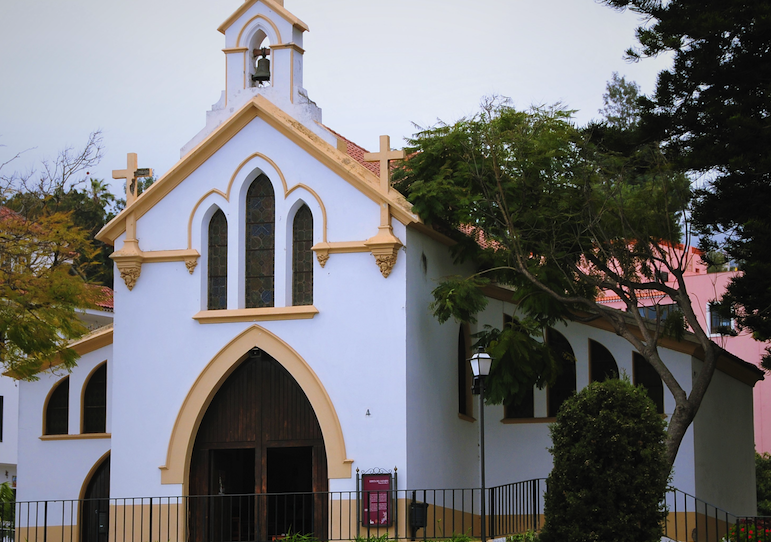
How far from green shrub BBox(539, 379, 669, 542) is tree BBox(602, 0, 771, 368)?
185 inches

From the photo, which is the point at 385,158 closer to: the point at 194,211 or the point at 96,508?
the point at 194,211

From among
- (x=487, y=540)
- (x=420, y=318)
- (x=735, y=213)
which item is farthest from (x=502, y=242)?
(x=487, y=540)

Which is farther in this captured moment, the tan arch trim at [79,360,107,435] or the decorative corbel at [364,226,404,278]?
the tan arch trim at [79,360,107,435]

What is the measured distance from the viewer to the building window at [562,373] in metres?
23.5

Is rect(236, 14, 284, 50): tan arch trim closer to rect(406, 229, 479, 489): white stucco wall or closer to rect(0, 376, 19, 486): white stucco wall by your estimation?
rect(406, 229, 479, 489): white stucco wall

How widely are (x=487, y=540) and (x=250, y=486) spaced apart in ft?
19.6

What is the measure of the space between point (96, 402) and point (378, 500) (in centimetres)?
792

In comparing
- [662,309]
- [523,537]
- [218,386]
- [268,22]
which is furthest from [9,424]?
[662,309]

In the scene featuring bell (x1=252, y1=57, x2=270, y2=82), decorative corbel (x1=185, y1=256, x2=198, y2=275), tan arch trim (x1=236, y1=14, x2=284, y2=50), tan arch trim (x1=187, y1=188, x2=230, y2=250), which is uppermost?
tan arch trim (x1=236, y1=14, x2=284, y2=50)

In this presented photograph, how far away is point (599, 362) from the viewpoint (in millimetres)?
23266

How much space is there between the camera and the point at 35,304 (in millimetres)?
20172

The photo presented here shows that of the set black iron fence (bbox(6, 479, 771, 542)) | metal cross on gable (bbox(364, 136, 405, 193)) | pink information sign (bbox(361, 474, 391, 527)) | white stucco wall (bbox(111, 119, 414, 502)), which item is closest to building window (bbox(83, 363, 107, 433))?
black iron fence (bbox(6, 479, 771, 542))

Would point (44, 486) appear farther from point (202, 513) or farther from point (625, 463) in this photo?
point (625, 463)

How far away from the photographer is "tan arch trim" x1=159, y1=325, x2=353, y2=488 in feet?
65.7
